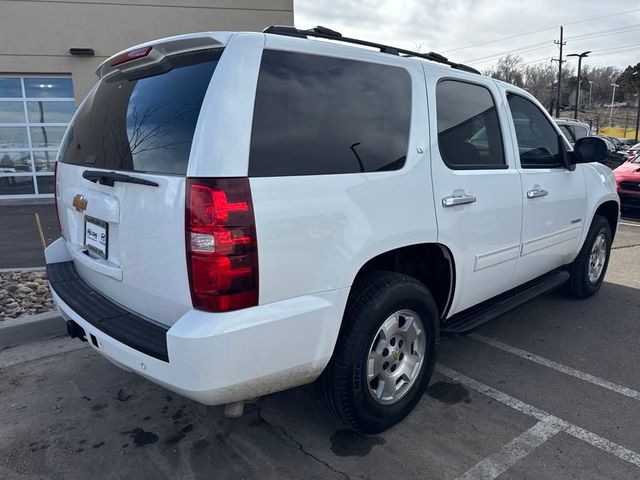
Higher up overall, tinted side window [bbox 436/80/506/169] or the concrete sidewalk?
tinted side window [bbox 436/80/506/169]

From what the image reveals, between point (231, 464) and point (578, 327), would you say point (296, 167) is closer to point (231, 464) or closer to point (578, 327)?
point (231, 464)

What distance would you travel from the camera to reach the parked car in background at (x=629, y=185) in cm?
1064

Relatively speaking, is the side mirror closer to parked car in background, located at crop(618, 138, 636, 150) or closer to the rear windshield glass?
the rear windshield glass

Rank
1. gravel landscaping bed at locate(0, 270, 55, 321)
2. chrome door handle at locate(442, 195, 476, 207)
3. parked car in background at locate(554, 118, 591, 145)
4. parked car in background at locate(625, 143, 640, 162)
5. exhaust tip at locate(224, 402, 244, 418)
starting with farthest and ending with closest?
parked car in background at locate(625, 143, 640, 162)
parked car in background at locate(554, 118, 591, 145)
gravel landscaping bed at locate(0, 270, 55, 321)
chrome door handle at locate(442, 195, 476, 207)
exhaust tip at locate(224, 402, 244, 418)

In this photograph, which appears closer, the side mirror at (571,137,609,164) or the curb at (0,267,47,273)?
the side mirror at (571,137,609,164)

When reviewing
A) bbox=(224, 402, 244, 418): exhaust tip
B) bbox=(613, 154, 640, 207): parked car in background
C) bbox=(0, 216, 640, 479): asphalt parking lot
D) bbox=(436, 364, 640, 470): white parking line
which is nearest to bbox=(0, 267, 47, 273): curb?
bbox=(0, 216, 640, 479): asphalt parking lot

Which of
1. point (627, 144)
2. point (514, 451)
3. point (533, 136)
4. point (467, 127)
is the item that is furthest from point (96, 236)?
point (627, 144)

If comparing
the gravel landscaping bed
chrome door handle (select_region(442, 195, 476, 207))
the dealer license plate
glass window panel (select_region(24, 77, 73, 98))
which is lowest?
the gravel landscaping bed

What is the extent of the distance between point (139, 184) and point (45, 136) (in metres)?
12.3

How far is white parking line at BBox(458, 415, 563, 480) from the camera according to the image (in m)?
2.55

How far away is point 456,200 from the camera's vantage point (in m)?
2.96

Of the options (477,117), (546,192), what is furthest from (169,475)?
(546,192)

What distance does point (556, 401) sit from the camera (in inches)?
127

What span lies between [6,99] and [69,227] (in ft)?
37.7
